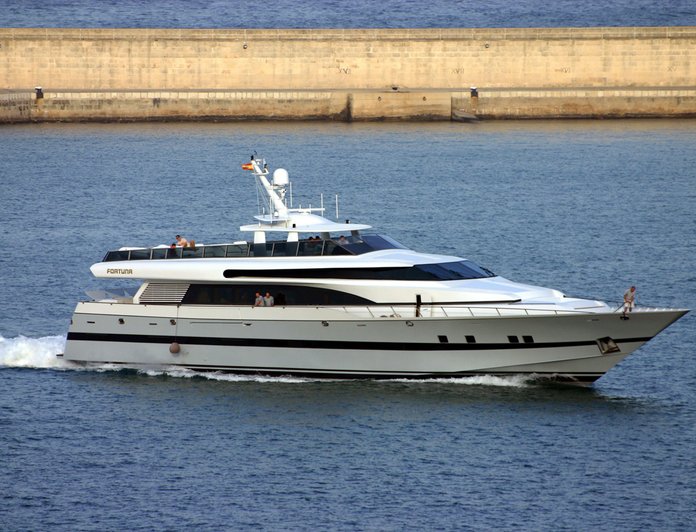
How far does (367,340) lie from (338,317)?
907mm

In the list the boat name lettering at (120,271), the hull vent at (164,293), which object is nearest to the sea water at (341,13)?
the boat name lettering at (120,271)

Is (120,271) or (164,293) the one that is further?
(120,271)

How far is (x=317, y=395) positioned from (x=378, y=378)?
1665mm

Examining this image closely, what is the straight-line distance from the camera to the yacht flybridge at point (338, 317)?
120 feet

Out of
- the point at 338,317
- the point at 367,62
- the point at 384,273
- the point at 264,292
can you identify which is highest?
the point at 367,62

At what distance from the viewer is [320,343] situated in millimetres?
37344

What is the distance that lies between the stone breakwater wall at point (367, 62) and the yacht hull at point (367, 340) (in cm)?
6095

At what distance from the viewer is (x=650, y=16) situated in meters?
136

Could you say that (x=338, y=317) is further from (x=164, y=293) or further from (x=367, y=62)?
(x=367, y=62)

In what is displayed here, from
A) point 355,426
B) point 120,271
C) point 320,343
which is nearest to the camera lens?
point 355,426

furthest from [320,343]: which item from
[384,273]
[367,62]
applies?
[367,62]

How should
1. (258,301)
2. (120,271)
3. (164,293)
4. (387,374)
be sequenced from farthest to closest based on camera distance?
1. (120,271)
2. (164,293)
3. (258,301)
4. (387,374)

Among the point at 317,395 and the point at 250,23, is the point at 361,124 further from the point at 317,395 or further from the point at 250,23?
the point at 317,395

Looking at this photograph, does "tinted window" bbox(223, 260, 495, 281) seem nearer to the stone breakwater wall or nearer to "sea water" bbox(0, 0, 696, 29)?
the stone breakwater wall
